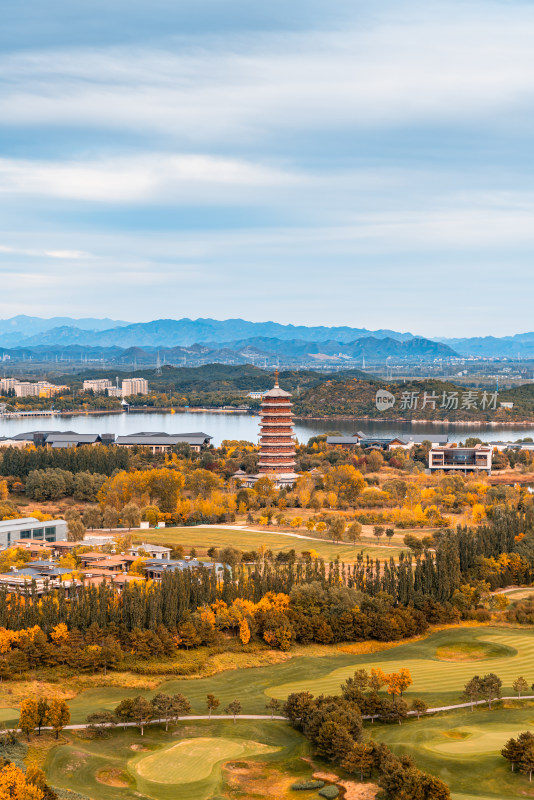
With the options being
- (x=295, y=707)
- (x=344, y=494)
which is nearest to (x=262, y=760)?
(x=295, y=707)

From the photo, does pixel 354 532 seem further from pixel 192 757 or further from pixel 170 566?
pixel 192 757

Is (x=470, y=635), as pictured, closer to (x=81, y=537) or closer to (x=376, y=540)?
(x=376, y=540)

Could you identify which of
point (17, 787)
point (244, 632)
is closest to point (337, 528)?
point (244, 632)

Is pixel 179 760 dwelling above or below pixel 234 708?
below

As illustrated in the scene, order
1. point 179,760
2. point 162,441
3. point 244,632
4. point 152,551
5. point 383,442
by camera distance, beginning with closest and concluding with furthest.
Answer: point 179,760 → point 244,632 → point 152,551 → point 162,441 → point 383,442

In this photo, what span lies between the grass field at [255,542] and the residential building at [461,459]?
25.5 m

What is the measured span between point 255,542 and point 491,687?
20733 millimetres

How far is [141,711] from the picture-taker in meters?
22.7

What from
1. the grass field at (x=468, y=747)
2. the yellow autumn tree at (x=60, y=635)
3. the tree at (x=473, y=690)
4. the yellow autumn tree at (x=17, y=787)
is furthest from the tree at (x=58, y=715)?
the tree at (x=473, y=690)

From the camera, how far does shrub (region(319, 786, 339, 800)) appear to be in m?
19.4

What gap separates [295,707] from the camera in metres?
23.1

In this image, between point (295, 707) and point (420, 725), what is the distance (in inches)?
122

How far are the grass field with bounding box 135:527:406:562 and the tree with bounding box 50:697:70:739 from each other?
19.0 m

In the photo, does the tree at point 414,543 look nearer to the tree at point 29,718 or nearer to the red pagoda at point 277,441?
the red pagoda at point 277,441
